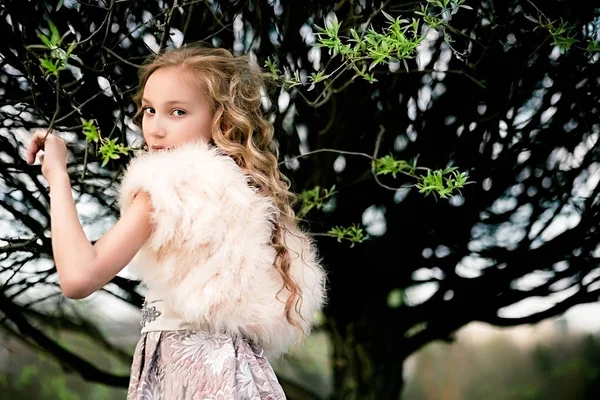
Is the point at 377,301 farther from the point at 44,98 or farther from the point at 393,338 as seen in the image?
the point at 44,98

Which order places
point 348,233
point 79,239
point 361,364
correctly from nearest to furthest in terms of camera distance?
point 79,239
point 348,233
point 361,364

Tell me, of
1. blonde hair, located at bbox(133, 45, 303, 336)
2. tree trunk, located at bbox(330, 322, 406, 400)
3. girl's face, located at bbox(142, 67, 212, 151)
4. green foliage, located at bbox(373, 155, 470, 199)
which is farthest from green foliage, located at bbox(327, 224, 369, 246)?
girl's face, located at bbox(142, 67, 212, 151)

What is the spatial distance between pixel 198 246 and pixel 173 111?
0.29m

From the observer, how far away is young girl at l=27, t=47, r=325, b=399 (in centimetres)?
126

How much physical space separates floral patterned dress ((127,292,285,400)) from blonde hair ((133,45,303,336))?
13 cm

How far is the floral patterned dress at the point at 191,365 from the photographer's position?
1336 millimetres

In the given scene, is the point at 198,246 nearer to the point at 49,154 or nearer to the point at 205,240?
the point at 205,240

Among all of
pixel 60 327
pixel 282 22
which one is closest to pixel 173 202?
pixel 282 22

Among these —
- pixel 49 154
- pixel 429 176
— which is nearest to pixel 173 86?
pixel 49 154

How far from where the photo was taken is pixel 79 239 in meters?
1.18

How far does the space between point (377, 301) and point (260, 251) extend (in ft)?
6.81

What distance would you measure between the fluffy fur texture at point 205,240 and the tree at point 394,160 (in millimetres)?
1239

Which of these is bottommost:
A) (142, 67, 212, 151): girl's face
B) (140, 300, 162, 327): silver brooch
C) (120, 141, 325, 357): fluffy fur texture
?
(140, 300, 162, 327): silver brooch

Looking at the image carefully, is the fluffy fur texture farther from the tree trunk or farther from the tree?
the tree trunk
